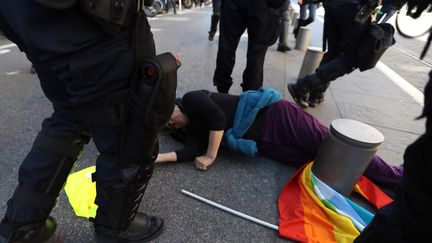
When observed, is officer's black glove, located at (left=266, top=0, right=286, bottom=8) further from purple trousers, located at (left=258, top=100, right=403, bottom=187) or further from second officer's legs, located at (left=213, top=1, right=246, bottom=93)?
purple trousers, located at (left=258, top=100, right=403, bottom=187)

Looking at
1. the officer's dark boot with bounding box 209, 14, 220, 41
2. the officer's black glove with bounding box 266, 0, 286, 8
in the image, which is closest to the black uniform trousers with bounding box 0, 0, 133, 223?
the officer's black glove with bounding box 266, 0, 286, 8

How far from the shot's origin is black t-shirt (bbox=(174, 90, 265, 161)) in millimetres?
1836

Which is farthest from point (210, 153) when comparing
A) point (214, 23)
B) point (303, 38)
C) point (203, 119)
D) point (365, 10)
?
point (303, 38)

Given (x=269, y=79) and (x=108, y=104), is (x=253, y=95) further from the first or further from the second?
(x=269, y=79)

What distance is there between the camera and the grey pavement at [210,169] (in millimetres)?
1425

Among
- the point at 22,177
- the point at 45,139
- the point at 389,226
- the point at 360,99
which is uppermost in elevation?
the point at 389,226

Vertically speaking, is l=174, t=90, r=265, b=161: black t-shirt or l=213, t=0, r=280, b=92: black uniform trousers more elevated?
l=213, t=0, r=280, b=92: black uniform trousers

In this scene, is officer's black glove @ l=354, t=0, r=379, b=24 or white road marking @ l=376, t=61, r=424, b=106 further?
white road marking @ l=376, t=61, r=424, b=106

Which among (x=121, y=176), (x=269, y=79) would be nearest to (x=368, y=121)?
(x=269, y=79)

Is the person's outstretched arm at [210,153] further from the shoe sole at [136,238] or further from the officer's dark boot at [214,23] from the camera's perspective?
the officer's dark boot at [214,23]

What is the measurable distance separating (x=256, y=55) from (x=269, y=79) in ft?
4.52

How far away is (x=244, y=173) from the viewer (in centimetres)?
188

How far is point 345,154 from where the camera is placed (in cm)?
162

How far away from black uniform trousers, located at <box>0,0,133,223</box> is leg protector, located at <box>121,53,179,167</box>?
0.12 ft
